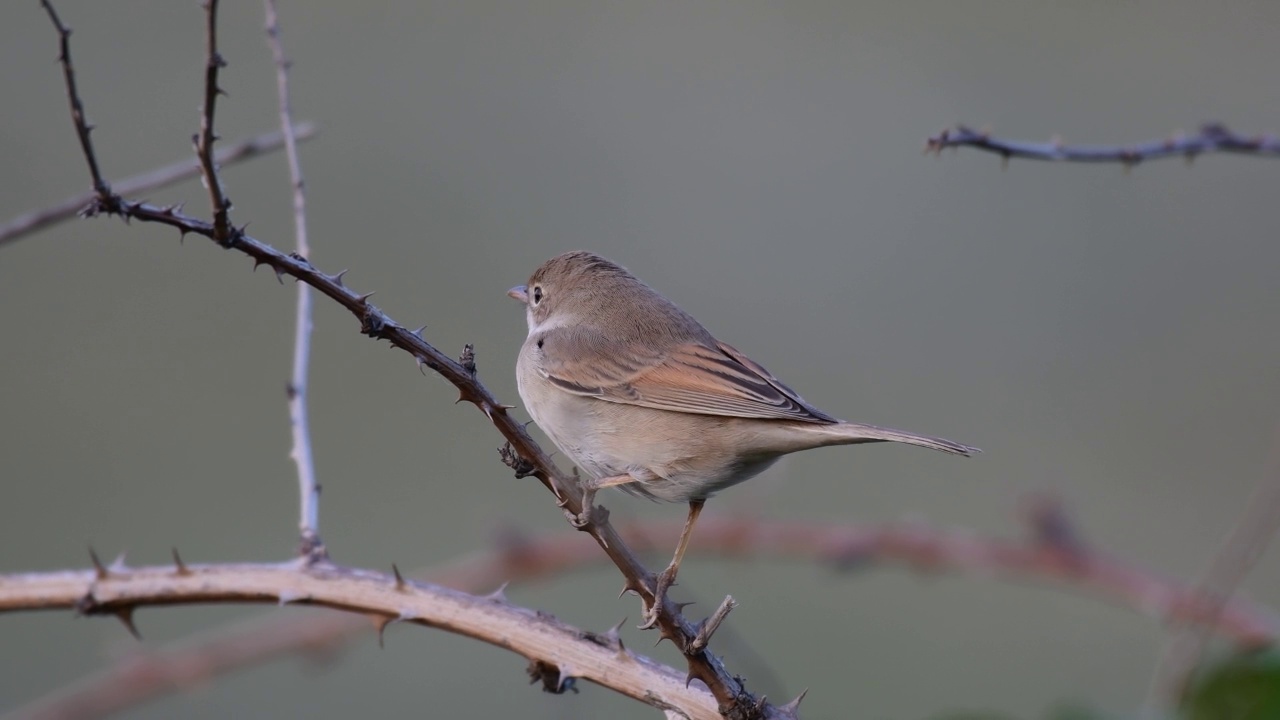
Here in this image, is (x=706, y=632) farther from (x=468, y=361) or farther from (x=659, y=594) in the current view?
(x=468, y=361)

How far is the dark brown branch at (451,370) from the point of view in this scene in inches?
85.4

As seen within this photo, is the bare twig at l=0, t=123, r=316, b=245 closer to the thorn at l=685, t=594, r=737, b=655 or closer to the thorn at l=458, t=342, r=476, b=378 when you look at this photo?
the thorn at l=458, t=342, r=476, b=378

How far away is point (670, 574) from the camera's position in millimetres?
2859

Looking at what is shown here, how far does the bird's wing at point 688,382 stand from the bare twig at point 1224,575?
4.95 feet

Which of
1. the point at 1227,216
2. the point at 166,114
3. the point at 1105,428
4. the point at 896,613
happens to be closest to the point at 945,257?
the point at 1105,428

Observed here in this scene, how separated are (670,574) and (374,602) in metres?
0.68

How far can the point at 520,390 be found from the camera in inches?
178

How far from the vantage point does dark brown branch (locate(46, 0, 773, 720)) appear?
2170 mm

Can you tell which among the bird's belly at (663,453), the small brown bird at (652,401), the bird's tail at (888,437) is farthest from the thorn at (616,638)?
the bird's belly at (663,453)

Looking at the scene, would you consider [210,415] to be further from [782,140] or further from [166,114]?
[782,140]

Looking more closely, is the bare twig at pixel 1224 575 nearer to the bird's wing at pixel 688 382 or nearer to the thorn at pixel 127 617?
the bird's wing at pixel 688 382

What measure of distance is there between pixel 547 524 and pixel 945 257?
4163 millimetres

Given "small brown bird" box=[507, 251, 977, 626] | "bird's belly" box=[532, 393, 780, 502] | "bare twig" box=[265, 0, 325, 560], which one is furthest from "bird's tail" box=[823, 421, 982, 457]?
"bare twig" box=[265, 0, 325, 560]

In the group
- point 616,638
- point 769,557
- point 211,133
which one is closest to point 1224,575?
point 616,638
